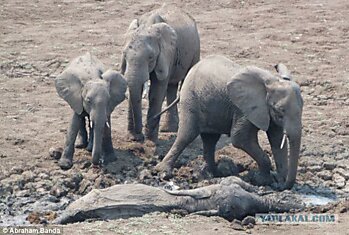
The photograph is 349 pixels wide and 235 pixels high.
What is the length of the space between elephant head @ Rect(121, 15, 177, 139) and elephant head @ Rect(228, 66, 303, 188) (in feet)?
3.99

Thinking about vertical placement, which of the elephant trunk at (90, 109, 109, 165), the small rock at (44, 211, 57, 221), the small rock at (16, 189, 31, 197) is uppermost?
the elephant trunk at (90, 109, 109, 165)

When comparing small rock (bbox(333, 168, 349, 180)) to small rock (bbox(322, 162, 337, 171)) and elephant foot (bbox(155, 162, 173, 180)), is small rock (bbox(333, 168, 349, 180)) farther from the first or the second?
elephant foot (bbox(155, 162, 173, 180))

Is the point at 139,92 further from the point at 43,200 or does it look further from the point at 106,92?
the point at 43,200

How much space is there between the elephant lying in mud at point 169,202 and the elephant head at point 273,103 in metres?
0.57

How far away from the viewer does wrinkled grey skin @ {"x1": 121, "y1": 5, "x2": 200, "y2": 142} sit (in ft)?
40.6

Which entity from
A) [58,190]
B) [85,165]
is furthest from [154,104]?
[58,190]

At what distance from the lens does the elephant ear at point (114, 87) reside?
38.9 feet

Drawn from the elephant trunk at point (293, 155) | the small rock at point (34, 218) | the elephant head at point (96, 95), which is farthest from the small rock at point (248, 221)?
the elephant head at point (96, 95)

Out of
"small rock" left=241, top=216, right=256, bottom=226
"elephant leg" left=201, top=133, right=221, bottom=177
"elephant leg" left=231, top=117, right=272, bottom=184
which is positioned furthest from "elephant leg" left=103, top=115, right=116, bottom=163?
"small rock" left=241, top=216, right=256, bottom=226

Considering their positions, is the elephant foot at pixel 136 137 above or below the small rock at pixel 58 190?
below

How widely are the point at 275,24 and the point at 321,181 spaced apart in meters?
6.52

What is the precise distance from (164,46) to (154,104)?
0.60m

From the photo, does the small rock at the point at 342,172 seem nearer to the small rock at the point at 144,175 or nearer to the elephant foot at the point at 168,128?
the small rock at the point at 144,175

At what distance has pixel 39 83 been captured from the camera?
49.5 feet
